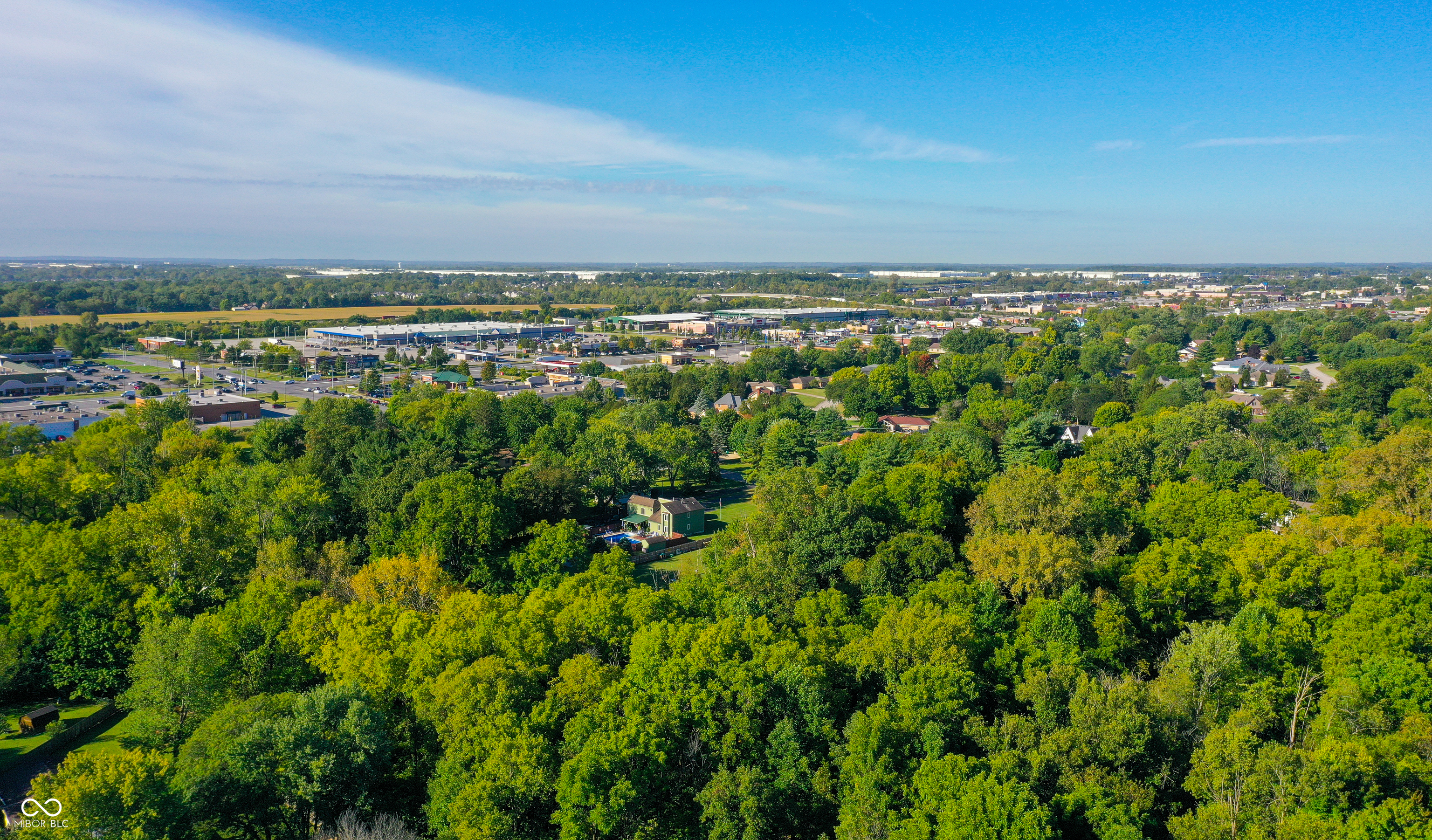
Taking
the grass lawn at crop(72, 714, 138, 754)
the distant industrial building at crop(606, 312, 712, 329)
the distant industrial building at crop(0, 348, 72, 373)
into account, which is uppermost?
the distant industrial building at crop(606, 312, 712, 329)

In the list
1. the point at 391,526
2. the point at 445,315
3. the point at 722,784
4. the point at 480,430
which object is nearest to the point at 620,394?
the point at 480,430

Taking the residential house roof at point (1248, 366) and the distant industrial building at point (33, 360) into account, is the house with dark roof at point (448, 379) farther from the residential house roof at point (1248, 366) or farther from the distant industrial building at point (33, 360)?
the residential house roof at point (1248, 366)

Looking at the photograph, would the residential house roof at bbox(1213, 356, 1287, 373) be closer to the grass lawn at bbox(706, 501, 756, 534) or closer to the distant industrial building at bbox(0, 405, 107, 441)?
the grass lawn at bbox(706, 501, 756, 534)

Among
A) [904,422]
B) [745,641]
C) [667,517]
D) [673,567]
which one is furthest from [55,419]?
[745,641]

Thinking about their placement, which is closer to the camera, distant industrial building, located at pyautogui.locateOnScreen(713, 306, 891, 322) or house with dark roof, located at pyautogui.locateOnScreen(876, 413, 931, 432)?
house with dark roof, located at pyautogui.locateOnScreen(876, 413, 931, 432)

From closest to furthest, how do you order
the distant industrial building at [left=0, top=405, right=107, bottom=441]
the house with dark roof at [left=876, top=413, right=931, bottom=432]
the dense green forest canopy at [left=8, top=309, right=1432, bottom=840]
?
the dense green forest canopy at [left=8, top=309, right=1432, bottom=840] → the distant industrial building at [left=0, top=405, right=107, bottom=441] → the house with dark roof at [left=876, top=413, right=931, bottom=432]

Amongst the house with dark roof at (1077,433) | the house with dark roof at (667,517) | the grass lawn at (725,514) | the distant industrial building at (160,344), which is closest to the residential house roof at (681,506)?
the house with dark roof at (667,517)

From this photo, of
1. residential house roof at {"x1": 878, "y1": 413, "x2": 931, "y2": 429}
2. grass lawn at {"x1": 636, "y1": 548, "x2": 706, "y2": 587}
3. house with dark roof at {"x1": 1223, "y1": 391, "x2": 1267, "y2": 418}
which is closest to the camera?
grass lawn at {"x1": 636, "y1": 548, "x2": 706, "y2": 587}

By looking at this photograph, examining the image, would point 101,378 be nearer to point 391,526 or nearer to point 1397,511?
point 391,526

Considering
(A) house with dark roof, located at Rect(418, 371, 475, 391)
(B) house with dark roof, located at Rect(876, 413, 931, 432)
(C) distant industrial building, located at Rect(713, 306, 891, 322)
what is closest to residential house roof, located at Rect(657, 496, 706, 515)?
(B) house with dark roof, located at Rect(876, 413, 931, 432)
